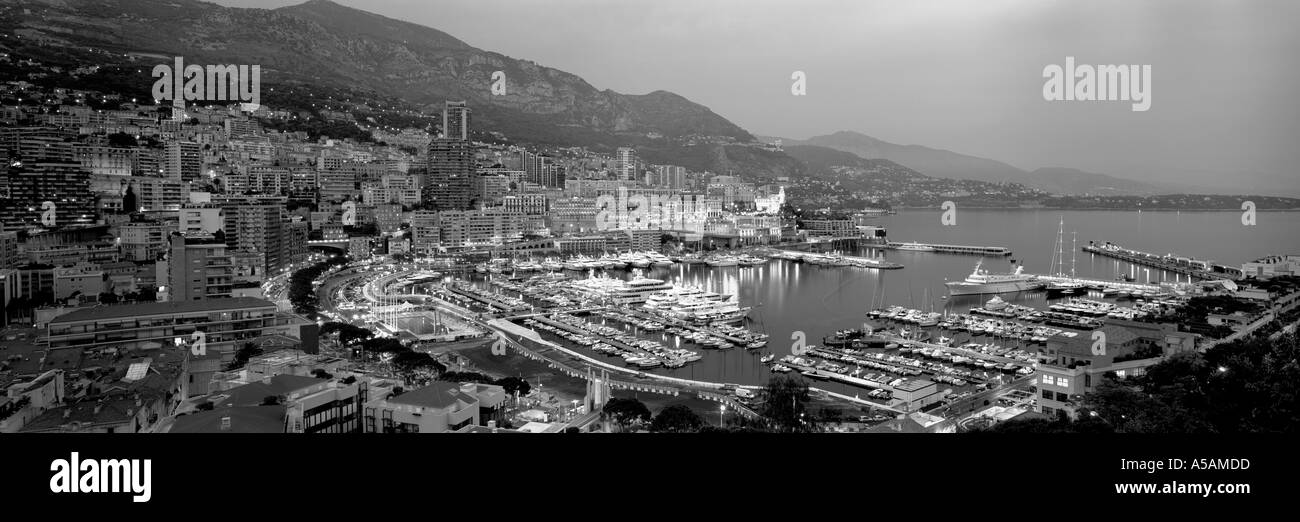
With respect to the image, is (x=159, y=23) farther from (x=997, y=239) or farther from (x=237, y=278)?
(x=997, y=239)

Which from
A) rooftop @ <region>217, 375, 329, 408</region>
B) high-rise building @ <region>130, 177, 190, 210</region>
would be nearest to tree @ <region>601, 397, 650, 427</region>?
rooftop @ <region>217, 375, 329, 408</region>

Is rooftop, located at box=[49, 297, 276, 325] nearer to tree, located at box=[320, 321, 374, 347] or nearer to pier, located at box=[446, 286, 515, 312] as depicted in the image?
tree, located at box=[320, 321, 374, 347]

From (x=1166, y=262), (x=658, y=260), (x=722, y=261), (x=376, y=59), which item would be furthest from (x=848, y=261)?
Result: (x=376, y=59)

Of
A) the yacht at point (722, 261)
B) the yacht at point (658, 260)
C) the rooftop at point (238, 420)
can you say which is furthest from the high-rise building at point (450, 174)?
the rooftop at point (238, 420)

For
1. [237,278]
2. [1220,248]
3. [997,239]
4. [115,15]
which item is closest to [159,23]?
[115,15]

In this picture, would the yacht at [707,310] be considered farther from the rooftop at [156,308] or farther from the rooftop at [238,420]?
the rooftop at [238,420]

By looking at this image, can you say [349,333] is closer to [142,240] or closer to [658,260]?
[142,240]
